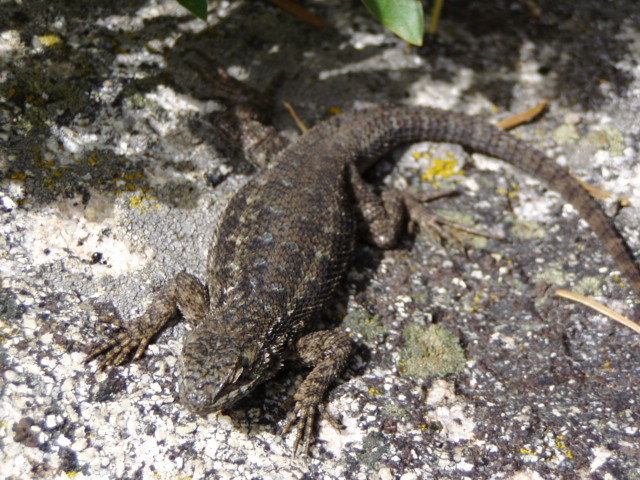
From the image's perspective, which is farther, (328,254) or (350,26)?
(350,26)

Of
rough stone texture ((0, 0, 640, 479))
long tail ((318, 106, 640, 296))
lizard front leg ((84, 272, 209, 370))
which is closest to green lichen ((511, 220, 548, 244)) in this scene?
rough stone texture ((0, 0, 640, 479))

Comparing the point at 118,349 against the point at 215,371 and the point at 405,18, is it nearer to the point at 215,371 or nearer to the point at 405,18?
the point at 215,371

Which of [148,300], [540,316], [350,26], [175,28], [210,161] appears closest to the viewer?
[148,300]

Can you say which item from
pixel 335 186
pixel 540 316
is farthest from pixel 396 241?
pixel 540 316

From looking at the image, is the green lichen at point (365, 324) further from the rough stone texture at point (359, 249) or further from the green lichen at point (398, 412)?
the green lichen at point (398, 412)

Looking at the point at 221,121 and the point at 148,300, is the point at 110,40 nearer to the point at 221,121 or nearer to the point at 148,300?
the point at 221,121

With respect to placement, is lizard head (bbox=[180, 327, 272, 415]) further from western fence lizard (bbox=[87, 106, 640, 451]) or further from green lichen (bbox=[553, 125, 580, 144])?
green lichen (bbox=[553, 125, 580, 144])

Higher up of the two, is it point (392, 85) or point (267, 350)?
point (392, 85)
